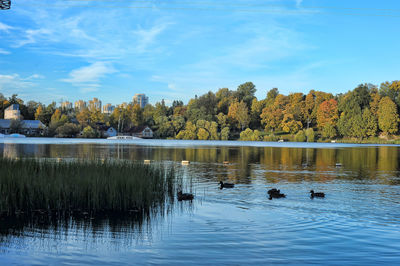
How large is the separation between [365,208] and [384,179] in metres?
11.1

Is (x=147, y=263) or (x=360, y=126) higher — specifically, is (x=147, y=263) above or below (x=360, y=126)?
below

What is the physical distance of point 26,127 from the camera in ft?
486

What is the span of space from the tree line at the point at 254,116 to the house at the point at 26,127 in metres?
5.70

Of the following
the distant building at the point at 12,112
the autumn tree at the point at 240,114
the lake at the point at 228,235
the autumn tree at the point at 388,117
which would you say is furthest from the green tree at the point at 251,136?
the lake at the point at 228,235

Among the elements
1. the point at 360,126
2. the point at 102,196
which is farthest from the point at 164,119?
the point at 102,196

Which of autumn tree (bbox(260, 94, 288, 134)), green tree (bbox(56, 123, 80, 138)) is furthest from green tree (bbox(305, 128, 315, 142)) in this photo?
green tree (bbox(56, 123, 80, 138))

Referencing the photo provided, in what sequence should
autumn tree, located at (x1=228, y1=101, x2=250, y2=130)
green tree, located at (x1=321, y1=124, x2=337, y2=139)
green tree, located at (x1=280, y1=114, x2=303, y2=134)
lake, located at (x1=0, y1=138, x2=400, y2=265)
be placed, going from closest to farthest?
lake, located at (x1=0, y1=138, x2=400, y2=265) → green tree, located at (x1=321, y1=124, x2=337, y2=139) → green tree, located at (x1=280, y1=114, x2=303, y2=134) → autumn tree, located at (x1=228, y1=101, x2=250, y2=130)

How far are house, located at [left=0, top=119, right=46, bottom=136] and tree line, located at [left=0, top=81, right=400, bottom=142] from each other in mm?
5698

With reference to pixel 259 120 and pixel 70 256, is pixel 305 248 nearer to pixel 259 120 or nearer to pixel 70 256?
pixel 70 256

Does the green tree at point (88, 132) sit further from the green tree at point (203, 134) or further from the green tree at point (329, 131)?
the green tree at point (329, 131)

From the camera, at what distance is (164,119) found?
15238 centimetres

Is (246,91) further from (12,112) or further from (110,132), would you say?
(12,112)

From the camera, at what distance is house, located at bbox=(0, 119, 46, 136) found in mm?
146500

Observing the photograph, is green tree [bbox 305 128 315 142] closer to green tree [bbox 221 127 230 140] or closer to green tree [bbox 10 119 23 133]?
green tree [bbox 221 127 230 140]
